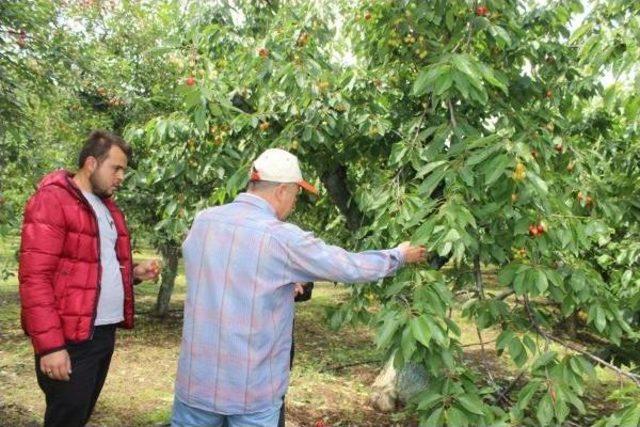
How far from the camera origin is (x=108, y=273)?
9.64ft

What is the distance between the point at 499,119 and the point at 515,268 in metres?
1.47

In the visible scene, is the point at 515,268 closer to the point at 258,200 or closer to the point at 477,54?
the point at 258,200

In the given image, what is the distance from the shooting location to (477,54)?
4527 mm

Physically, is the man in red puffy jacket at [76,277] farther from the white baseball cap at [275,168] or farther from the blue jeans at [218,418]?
the white baseball cap at [275,168]

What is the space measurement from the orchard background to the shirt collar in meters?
0.71

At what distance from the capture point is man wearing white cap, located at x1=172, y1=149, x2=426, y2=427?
218 cm

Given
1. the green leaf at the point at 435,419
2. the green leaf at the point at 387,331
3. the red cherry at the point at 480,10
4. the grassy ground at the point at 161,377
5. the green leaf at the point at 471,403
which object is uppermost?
the red cherry at the point at 480,10

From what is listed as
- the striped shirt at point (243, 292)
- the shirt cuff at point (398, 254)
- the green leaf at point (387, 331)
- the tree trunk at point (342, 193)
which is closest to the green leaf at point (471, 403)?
the green leaf at point (387, 331)

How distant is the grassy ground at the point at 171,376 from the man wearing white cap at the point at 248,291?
141cm

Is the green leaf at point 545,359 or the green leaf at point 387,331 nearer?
the green leaf at point 387,331

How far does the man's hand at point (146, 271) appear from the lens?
334 centimetres

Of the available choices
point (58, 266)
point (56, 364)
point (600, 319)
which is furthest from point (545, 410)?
point (58, 266)

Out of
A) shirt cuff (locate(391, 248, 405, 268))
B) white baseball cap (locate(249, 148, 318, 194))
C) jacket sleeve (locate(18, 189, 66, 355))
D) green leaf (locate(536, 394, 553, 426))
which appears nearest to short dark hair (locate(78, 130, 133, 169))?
jacket sleeve (locate(18, 189, 66, 355))

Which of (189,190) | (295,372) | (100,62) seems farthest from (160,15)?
(295,372)
